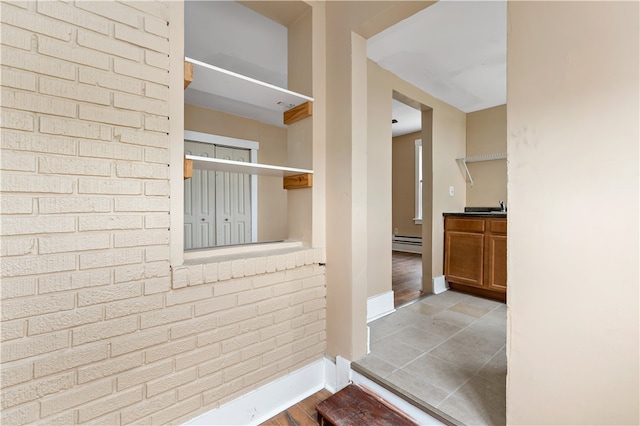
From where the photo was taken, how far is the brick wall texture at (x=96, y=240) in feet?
3.19

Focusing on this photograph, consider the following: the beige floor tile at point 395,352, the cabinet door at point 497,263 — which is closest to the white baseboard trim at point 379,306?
the beige floor tile at point 395,352

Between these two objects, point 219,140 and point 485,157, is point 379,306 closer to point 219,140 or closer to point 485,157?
point 485,157

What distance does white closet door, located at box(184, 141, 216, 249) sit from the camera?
4078 millimetres

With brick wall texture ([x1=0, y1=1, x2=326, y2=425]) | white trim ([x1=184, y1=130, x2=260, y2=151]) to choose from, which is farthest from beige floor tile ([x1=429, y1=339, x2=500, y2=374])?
white trim ([x1=184, y1=130, x2=260, y2=151])

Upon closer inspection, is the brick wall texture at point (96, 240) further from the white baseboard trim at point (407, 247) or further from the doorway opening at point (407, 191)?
the white baseboard trim at point (407, 247)

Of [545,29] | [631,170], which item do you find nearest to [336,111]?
[545,29]

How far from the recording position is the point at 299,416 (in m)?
1.56

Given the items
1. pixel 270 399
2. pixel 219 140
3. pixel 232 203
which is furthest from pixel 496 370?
pixel 219 140

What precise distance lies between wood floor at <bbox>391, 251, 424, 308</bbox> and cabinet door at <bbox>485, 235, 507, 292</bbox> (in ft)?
2.33

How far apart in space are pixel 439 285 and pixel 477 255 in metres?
0.53

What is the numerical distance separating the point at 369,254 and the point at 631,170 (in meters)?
1.88

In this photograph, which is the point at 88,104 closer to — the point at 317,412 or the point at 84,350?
the point at 84,350

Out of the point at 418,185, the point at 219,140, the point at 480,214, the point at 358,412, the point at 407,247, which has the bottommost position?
the point at 358,412

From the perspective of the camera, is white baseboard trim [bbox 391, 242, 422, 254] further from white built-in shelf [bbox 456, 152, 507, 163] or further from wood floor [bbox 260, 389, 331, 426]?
wood floor [bbox 260, 389, 331, 426]
